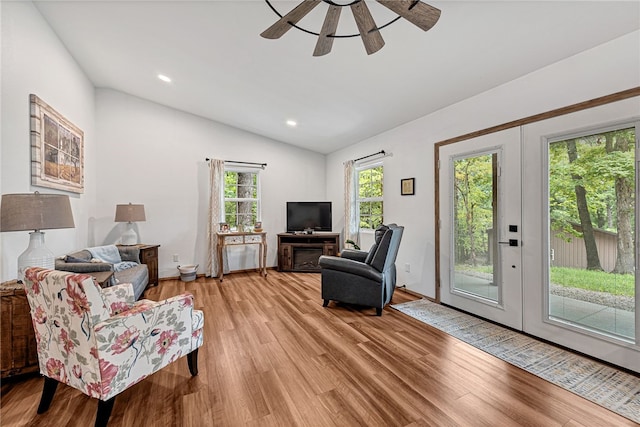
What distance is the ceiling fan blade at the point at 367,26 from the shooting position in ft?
5.05

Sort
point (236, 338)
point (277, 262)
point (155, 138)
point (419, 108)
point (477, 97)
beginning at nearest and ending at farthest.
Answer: point (236, 338), point (477, 97), point (419, 108), point (155, 138), point (277, 262)

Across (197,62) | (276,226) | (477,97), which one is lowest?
(276,226)

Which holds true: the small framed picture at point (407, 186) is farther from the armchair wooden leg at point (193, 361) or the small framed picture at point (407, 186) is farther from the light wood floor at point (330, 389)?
the armchair wooden leg at point (193, 361)

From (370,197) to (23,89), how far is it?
4651mm

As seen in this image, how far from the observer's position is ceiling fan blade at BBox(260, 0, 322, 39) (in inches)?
61.2

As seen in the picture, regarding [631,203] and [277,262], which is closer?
[631,203]

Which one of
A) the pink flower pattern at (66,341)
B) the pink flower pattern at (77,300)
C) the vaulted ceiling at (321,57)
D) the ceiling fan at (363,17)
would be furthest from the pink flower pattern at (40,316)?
the vaulted ceiling at (321,57)

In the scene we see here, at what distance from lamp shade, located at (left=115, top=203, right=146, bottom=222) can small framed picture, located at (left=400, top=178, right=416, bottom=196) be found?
14.0ft

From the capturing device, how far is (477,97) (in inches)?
118

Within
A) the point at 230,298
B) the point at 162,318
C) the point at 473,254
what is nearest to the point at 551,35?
the point at 473,254

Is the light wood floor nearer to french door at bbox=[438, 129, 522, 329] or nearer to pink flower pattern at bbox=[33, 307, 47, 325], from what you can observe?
pink flower pattern at bbox=[33, 307, 47, 325]

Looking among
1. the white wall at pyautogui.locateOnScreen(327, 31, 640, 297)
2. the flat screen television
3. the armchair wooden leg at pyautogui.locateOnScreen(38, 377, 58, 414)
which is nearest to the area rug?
the white wall at pyautogui.locateOnScreen(327, 31, 640, 297)

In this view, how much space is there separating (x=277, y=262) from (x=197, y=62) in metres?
3.88

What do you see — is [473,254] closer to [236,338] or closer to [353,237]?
[353,237]
